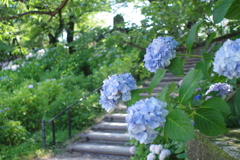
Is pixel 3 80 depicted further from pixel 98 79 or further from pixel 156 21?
pixel 156 21

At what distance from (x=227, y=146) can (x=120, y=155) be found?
11.5 ft

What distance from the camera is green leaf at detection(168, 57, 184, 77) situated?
129 cm

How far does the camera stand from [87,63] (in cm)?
997

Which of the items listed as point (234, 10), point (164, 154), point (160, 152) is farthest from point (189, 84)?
point (160, 152)

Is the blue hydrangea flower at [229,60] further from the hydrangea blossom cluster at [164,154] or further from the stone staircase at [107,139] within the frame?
the stone staircase at [107,139]

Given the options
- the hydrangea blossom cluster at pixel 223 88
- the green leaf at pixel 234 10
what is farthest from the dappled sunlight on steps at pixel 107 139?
the green leaf at pixel 234 10

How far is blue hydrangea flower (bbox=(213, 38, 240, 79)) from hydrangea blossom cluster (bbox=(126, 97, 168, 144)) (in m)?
0.25

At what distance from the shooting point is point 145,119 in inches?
33.4

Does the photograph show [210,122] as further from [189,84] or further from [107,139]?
[107,139]

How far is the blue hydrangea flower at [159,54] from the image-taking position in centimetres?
125

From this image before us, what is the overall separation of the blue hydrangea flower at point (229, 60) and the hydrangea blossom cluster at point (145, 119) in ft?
0.83

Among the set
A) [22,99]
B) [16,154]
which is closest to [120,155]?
[16,154]

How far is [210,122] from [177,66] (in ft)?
1.21

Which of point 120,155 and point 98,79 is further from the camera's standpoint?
point 98,79
